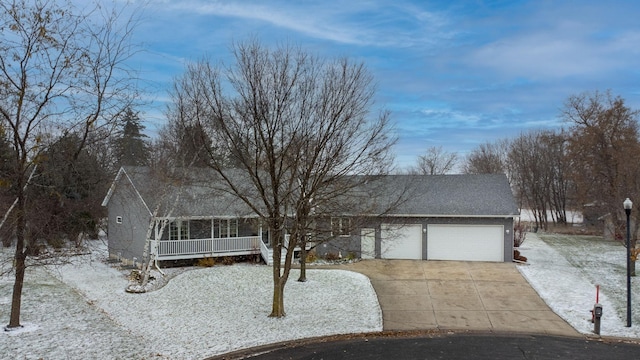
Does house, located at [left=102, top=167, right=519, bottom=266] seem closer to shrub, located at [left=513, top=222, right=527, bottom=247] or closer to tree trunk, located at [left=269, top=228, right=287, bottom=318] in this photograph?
shrub, located at [left=513, top=222, right=527, bottom=247]

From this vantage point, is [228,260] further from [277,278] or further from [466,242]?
[466,242]

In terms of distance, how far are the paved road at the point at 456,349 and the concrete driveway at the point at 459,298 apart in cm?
83

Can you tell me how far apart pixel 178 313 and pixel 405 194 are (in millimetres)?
14168

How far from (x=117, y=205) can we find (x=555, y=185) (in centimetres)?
4293

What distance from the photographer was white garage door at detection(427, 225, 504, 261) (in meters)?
22.2

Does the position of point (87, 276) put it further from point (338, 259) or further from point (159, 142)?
point (338, 259)

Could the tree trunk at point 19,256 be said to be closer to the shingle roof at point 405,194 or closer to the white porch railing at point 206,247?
the shingle roof at point 405,194

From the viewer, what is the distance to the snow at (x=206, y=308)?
10703mm

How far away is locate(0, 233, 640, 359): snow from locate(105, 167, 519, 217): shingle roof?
2.86 metres

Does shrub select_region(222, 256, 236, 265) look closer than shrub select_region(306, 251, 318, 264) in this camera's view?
Yes

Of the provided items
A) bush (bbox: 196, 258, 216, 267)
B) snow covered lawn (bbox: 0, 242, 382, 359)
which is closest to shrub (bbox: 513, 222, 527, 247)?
snow covered lawn (bbox: 0, 242, 382, 359)

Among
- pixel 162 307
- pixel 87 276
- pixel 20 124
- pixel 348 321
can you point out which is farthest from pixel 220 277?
pixel 20 124

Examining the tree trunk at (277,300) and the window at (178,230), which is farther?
the window at (178,230)

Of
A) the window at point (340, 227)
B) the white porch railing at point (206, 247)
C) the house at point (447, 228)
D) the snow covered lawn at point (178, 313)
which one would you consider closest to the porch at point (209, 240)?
the white porch railing at point (206, 247)
